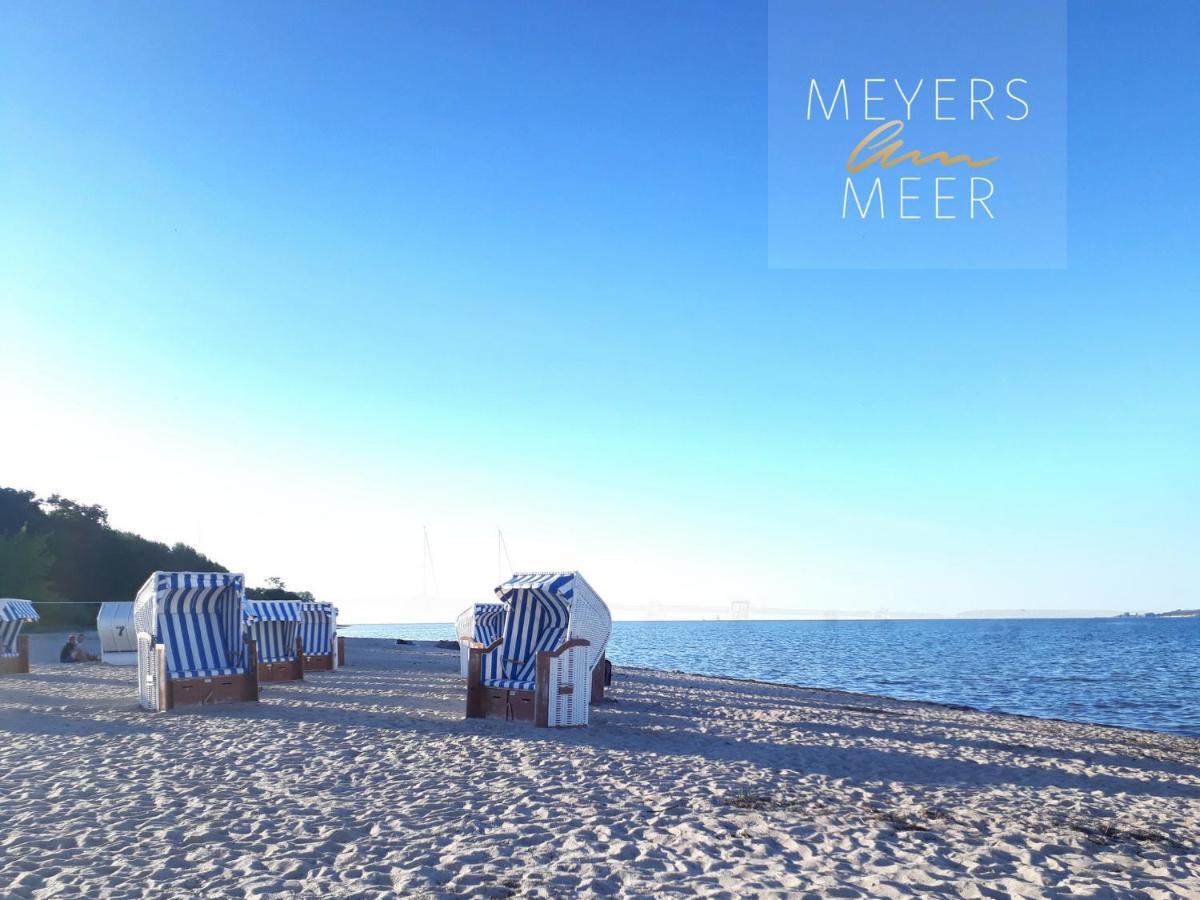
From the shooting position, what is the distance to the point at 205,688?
46.8ft

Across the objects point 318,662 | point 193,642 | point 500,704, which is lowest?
point 318,662

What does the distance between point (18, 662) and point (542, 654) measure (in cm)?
1612

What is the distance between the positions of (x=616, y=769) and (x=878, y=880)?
4.08 meters

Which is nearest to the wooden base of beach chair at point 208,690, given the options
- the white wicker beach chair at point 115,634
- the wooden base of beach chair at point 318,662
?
the wooden base of beach chair at point 318,662

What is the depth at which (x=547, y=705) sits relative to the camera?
41.3 ft

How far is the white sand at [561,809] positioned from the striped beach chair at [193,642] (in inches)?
26.2

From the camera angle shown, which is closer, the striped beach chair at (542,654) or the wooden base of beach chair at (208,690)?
the striped beach chair at (542,654)

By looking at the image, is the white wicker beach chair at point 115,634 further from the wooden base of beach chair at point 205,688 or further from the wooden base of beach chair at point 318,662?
the wooden base of beach chair at point 205,688

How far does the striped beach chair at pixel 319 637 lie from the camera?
23.0 m

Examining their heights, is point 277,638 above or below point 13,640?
above

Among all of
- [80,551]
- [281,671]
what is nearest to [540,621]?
[281,671]

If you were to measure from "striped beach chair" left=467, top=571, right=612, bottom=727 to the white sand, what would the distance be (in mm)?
557

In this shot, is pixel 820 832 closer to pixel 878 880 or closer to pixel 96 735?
pixel 878 880

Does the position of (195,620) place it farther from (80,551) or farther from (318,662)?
(80,551)
